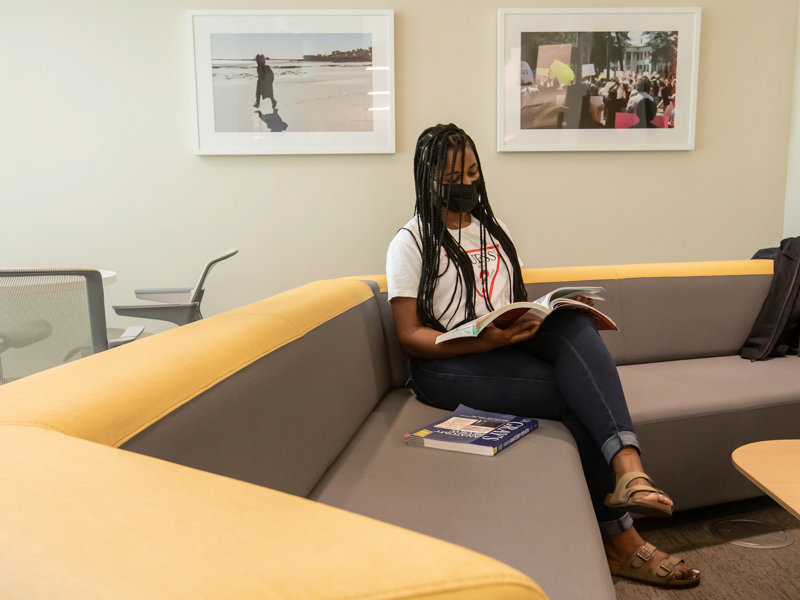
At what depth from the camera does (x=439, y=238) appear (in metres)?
1.64

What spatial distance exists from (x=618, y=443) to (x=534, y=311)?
0.36 meters

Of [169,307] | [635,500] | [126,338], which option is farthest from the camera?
[169,307]

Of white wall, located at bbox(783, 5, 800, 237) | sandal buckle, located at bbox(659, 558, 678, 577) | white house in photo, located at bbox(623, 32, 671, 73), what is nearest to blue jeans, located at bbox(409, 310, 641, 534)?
sandal buckle, located at bbox(659, 558, 678, 577)

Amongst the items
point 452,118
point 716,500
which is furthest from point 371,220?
point 716,500

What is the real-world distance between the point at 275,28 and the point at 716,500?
2.74 m

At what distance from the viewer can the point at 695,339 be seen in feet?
7.18

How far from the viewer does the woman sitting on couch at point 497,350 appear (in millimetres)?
1250

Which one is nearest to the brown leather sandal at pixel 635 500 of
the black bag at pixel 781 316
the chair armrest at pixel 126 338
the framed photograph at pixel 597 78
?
the black bag at pixel 781 316

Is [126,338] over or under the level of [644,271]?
under

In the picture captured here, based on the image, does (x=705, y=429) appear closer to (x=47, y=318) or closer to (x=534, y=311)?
(x=534, y=311)

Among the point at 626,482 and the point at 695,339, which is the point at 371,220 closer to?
the point at 695,339

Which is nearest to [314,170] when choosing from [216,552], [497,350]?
[497,350]

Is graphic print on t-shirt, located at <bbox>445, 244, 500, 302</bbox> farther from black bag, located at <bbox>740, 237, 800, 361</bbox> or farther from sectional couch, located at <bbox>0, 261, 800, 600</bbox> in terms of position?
black bag, located at <bbox>740, 237, 800, 361</bbox>

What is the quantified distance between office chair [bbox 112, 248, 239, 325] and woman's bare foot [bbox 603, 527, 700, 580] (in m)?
1.52
